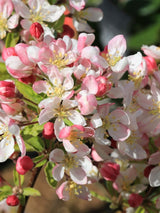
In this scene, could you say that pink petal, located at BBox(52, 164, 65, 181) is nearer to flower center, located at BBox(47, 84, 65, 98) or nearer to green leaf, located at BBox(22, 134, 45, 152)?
green leaf, located at BBox(22, 134, 45, 152)

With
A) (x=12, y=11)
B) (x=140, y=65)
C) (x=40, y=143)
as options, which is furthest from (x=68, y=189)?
(x=12, y=11)

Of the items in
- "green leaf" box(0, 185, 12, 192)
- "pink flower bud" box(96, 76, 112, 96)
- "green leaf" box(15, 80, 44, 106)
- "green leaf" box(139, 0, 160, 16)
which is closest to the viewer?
"pink flower bud" box(96, 76, 112, 96)

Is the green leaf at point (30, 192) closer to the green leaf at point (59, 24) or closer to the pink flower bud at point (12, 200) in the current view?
the pink flower bud at point (12, 200)

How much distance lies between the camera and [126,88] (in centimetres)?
117

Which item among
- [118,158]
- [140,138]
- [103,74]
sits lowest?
[118,158]

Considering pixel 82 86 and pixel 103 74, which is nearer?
pixel 82 86

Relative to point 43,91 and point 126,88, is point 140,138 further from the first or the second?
point 43,91

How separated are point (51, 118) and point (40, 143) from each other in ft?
0.28

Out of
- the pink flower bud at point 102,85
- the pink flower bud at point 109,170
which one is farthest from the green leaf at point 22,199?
the pink flower bud at point 102,85

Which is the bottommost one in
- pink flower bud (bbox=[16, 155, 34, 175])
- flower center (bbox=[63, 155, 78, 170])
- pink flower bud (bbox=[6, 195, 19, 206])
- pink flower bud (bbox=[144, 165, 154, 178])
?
pink flower bud (bbox=[6, 195, 19, 206])

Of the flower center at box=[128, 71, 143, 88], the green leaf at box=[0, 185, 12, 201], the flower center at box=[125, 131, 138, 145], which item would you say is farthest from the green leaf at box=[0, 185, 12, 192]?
the flower center at box=[128, 71, 143, 88]

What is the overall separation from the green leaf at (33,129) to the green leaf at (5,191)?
1.03 feet

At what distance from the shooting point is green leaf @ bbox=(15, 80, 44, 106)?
1.18m

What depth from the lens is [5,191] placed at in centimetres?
138
